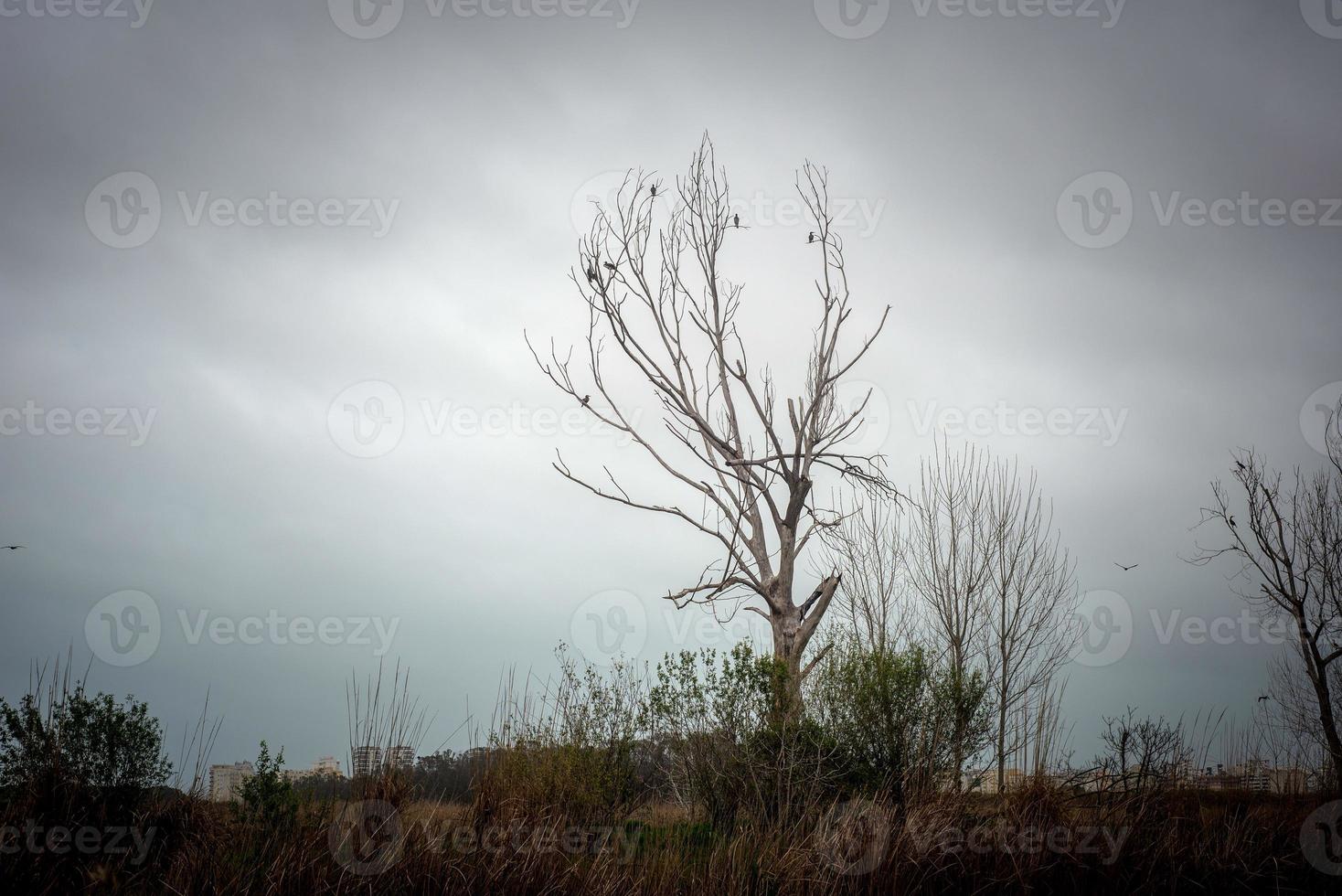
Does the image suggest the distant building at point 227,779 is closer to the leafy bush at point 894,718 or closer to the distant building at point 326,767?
the distant building at point 326,767

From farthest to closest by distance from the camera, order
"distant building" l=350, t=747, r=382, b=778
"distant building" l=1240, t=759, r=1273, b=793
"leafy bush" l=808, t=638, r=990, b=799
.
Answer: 1. "distant building" l=1240, t=759, r=1273, b=793
2. "leafy bush" l=808, t=638, r=990, b=799
3. "distant building" l=350, t=747, r=382, b=778

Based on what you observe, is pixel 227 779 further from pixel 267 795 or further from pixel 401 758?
pixel 401 758

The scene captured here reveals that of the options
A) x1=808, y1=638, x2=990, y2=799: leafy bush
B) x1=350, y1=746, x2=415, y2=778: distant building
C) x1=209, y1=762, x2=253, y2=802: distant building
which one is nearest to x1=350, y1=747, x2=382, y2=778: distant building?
x1=350, y1=746, x2=415, y2=778: distant building

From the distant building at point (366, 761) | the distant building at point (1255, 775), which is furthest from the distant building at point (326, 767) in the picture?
the distant building at point (1255, 775)

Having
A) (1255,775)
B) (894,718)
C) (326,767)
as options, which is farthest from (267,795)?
(1255,775)

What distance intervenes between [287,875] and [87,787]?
3364 millimetres

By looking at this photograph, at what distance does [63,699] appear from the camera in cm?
545

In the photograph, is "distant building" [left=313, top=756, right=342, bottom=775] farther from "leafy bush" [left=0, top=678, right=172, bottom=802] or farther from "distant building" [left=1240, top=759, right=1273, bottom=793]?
"distant building" [left=1240, top=759, right=1273, bottom=793]

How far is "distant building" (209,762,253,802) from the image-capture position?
6129 millimetres

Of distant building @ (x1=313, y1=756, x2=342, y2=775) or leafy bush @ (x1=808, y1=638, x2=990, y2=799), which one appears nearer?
distant building @ (x1=313, y1=756, x2=342, y2=775)

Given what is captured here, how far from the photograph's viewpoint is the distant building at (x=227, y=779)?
6.13 meters

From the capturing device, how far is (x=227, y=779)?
6949 millimetres

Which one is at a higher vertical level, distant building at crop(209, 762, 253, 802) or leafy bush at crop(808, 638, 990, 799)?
leafy bush at crop(808, 638, 990, 799)

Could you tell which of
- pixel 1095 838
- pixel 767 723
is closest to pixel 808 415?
pixel 767 723
